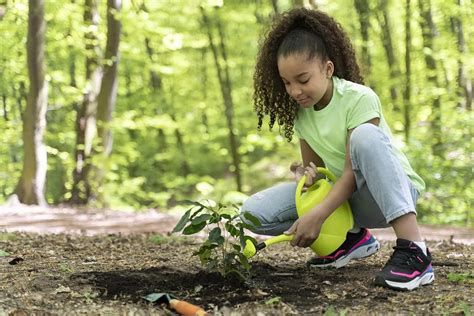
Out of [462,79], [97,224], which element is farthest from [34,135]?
[462,79]

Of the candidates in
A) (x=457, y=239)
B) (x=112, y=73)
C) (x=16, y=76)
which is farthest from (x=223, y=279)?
(x=16, y=76)

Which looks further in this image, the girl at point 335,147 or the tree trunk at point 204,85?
the tree trunk at point 204,85

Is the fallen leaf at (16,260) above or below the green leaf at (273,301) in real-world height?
above

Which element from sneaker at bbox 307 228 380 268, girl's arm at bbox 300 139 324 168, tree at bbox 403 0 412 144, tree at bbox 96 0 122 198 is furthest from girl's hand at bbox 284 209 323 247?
tree at bbox 403 0 412 144

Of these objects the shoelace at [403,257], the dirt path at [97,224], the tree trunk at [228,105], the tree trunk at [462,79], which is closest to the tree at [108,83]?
the dirt path at [97,224]

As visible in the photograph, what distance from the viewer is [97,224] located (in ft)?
19.6

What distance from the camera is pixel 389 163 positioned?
7.34 feet

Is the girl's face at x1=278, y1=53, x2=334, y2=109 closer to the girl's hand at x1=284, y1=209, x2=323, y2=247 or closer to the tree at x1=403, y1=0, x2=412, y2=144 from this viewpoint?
the girl's hand at x1=284, y1=209, x2=323, y2=247

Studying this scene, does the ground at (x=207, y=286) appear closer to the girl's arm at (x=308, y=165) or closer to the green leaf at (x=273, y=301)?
the green leaf at (x=273, y=301)

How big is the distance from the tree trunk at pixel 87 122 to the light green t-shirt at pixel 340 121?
6.66 metres

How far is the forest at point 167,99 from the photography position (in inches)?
336

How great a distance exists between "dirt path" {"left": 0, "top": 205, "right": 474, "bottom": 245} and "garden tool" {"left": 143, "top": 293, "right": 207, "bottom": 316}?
291 centimetres

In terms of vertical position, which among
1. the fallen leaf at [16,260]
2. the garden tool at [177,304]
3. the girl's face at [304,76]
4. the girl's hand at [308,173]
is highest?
the girl's face at [304,76]

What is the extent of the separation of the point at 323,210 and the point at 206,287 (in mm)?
553
